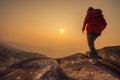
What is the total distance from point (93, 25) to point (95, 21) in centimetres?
31

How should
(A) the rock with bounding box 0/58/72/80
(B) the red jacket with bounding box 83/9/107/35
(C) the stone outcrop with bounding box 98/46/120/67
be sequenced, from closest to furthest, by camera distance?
(A) the rock with bounding box 0/58/72/80 → (B) the red jacket with bounding box 83/9/107/35 → (C) the stone outcrop with bounding box 98/46/120/67

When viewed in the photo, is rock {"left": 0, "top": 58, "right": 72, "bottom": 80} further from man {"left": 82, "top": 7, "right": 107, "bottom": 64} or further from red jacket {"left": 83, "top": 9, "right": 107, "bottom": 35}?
→ red jacket {"left": 83, "top": 9, "right": 107, "bottom": 35}

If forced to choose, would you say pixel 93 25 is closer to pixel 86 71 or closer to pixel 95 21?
pixel 95 21

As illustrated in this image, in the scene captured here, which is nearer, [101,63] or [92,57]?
[101,63]

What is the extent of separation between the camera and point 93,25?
12469mm

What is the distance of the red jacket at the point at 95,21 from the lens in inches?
486

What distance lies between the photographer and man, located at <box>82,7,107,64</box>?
487 inches

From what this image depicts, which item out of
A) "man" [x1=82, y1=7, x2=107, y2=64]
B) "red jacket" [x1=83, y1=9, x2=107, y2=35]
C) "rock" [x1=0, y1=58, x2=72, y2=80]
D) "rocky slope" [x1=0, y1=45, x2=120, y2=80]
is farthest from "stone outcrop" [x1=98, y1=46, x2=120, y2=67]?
"rock" [x1=0, y1=58, x2=72, y2=80]

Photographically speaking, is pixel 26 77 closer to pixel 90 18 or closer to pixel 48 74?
pixel 48 74

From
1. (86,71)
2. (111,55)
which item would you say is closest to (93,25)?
(111,55)

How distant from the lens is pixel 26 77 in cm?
1059

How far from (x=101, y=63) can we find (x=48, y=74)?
146 inches

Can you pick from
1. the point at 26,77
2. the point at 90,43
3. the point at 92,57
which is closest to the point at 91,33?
the point at 90,43

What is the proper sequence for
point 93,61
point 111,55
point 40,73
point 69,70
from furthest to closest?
point 111,55 < point 93,61 < point 69,70 < point 40,73
